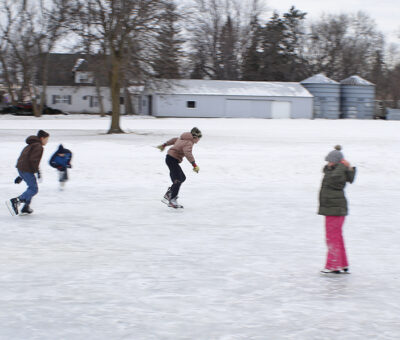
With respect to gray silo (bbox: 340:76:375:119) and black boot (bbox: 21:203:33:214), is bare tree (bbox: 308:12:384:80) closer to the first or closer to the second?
gray silo (bbox: 340:76:375:119)

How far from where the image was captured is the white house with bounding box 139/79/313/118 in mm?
56906

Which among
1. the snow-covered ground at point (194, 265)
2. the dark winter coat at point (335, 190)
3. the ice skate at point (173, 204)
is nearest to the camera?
the snow-covered ground at point (194, 265)

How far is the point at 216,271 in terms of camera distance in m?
6.10

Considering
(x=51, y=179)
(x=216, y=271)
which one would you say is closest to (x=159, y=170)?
(x=51, y=179)

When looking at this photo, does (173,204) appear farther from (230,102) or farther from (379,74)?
(379,74)

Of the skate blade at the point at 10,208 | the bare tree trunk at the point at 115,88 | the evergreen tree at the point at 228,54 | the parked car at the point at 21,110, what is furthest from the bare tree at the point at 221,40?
the skate blade at the point at 10,208

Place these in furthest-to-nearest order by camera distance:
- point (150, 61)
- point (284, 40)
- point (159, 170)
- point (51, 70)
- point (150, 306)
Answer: point (284, 40), point (51, 70), point (150, 61), point (159, 170), point (150, 306)

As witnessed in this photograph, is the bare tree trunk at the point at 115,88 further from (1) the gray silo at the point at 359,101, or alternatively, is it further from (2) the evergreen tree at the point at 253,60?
(2) the evergreen tree at the point at 253,60

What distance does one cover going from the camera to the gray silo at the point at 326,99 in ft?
200

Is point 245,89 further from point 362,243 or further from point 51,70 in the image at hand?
point 362,243

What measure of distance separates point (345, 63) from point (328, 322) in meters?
79.0

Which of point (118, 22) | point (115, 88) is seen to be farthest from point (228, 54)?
point (118, 22)

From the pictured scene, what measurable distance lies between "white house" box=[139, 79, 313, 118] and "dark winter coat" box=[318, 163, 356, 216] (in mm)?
50591

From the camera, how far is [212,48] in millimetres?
74438
